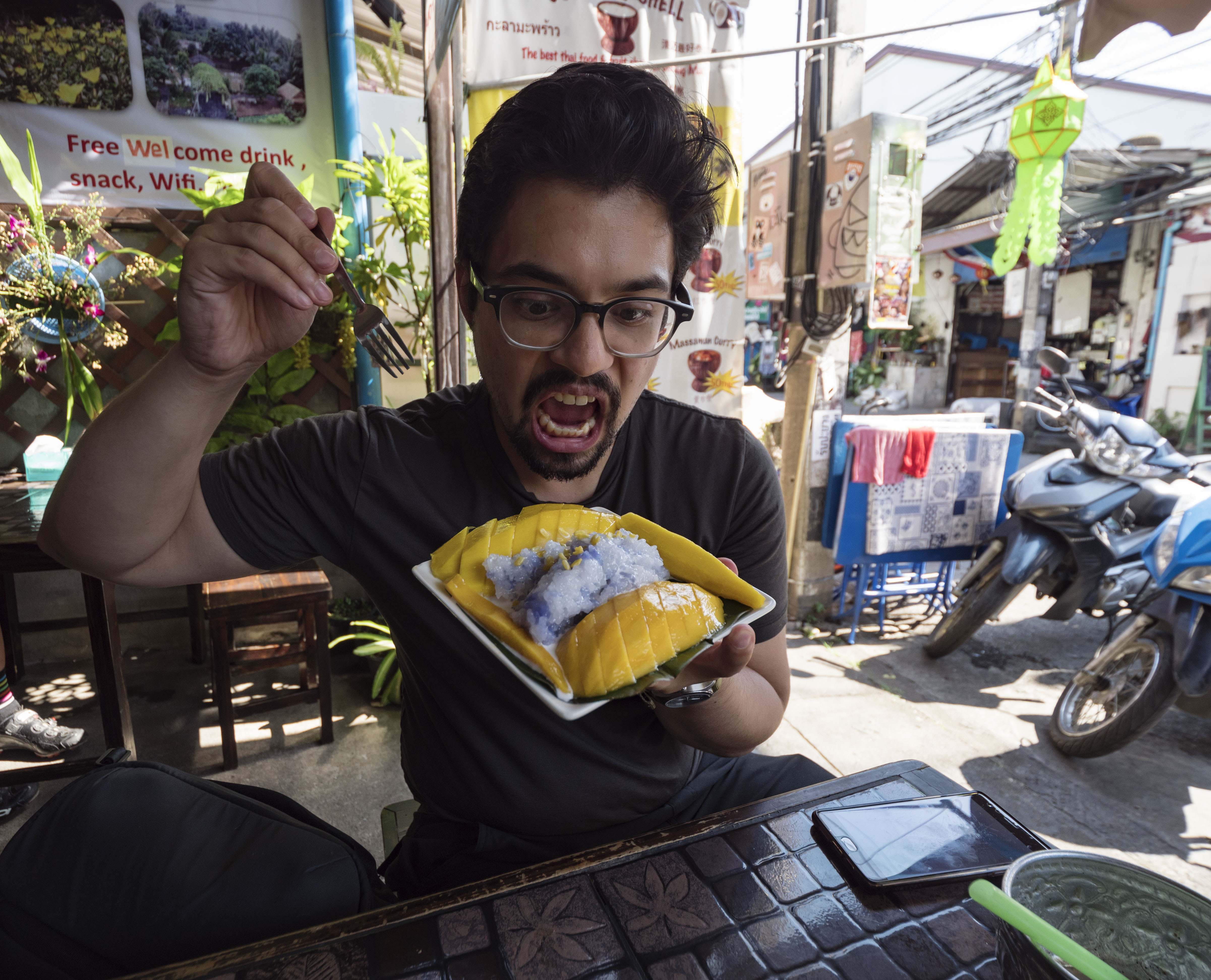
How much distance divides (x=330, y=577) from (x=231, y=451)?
3238mm

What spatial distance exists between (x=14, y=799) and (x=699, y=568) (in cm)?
333

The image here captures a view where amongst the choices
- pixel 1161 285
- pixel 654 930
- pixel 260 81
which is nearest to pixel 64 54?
pixel 260 81

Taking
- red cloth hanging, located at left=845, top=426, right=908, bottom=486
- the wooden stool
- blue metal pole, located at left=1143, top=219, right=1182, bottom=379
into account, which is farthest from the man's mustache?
blue metal pole, located at left=1143, top=219, right=1182, bottom=379

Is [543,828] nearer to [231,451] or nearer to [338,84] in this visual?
[231,451]

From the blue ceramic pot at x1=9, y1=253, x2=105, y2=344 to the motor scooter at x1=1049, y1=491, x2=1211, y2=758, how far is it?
5453 mm

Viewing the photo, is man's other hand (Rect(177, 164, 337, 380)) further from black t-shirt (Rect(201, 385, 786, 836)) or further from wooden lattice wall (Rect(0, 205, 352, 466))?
wooden lattice wall (Rect(0, 205, 352, 466))

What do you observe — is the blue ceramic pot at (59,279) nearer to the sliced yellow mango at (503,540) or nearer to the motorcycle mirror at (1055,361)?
the sliced yellow mango at (503,540)

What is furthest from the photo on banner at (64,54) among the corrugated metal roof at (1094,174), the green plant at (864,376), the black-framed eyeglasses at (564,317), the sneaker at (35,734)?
the green plant at (864,376)

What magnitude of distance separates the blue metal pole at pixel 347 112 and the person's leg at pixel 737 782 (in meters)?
3.35

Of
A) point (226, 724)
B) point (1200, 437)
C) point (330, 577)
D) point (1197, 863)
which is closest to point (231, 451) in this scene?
point (226, 724)

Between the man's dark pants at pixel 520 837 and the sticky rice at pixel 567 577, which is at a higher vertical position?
the sticky rice at pixel 567 577

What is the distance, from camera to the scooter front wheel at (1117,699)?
283 cm

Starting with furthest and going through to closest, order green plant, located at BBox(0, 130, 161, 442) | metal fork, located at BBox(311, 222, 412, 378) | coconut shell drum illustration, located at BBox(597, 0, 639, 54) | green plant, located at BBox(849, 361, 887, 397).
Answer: green plant, located at BBox(849, 361, 887, 397) < green plant, located at BBox(0, 130, 161, 442) < coconut shell drum illustration, located at BBox(597, 0, 639, 54) < metal fork, located at BBox(311, 222, 412, 378)

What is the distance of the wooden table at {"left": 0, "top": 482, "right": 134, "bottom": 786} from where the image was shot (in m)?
2.26
